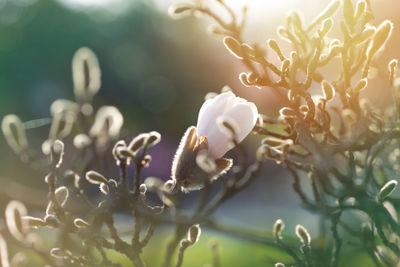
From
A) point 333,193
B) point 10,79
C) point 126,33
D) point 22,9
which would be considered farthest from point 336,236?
point 22,9

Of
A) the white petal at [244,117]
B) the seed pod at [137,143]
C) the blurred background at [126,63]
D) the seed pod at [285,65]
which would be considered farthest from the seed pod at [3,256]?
the blurred background at [126,63]

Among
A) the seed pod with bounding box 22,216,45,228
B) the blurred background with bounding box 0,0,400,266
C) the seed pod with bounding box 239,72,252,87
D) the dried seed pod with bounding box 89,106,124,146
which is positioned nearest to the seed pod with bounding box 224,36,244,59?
the seed pod with bounding box 239,72,252,87

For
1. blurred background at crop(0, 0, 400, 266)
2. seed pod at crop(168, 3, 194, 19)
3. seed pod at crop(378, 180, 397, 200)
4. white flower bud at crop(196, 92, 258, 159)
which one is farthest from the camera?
blurred background at crop(0, 0, 400, 266)

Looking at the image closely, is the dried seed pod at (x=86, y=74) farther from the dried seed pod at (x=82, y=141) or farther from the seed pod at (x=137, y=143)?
the seed pod at (x=137, y=143)

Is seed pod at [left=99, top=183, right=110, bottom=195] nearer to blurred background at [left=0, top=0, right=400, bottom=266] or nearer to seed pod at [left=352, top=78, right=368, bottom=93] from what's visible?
seed pod at [left=352, top=78, right=368, bottom=93]

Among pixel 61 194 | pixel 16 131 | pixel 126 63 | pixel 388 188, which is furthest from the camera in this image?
pixel 126 63

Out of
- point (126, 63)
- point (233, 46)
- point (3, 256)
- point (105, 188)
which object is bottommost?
point (126, 63)

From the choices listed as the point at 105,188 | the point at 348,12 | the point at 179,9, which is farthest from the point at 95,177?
the point at 348,12

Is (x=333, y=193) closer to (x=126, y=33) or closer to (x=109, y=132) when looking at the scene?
(x=109, y=132)

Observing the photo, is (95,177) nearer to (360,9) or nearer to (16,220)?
(16,220)
